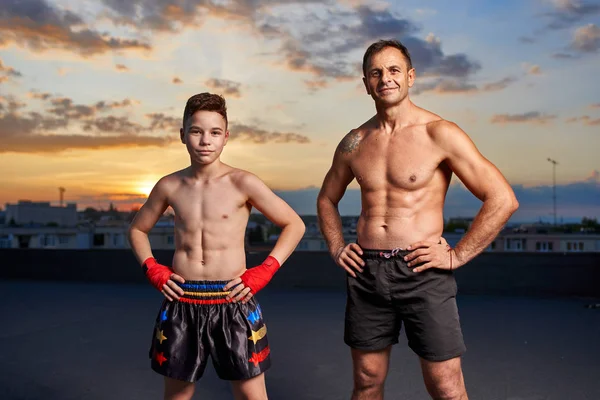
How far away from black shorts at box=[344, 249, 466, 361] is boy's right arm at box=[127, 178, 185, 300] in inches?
29.6

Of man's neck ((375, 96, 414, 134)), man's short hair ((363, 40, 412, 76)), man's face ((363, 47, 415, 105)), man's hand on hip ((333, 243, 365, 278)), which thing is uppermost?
man's short hair ((363, 40, 412, 76))

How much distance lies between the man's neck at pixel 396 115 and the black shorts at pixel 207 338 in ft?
2.95

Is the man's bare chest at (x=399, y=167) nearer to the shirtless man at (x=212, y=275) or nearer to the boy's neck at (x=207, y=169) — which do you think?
the shirtless man at (x=212, y=275)

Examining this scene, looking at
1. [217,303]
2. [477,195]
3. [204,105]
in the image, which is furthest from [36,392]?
[477,195]

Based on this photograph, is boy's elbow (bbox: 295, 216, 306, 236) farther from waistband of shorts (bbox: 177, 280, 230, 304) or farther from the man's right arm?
waistband of shorts (bbox: 177, 280, 230, 304)

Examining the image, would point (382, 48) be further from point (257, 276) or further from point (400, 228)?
point (257, 276)

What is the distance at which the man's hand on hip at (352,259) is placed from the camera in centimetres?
239

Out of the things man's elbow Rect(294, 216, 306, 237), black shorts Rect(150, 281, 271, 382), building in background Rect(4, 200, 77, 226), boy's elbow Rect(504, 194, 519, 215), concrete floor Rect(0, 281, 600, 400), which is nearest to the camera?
boy's elbow Rect(504, 194, 519, 215)

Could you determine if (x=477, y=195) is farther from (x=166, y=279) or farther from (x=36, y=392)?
(x=36, y=392)

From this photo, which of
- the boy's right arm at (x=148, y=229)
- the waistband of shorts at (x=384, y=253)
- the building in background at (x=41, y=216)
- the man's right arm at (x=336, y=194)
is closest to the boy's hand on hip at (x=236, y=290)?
the boy's right arm at (x=148, y=229)

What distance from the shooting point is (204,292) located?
2463 mm

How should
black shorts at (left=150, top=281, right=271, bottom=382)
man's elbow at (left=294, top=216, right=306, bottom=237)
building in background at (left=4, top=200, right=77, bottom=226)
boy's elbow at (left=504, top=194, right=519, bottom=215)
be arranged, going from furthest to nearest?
building in background at (left=4, top=200, right=77, bottom=226)
man's elbow at (left=294, top=216, right=306, bottom=237)
black shorts at (left=150, top=281, right=271, bottom=382)
boy's elbow at (left=504, top=194, right=519, bottom=215)

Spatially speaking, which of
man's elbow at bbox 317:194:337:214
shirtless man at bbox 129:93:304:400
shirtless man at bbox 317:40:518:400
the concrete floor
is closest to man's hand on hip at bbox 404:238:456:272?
shirtless man at bbox 317:40:518:400

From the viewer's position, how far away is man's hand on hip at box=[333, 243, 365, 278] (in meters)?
2.39
